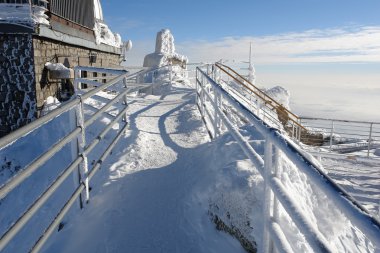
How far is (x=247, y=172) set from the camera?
12.7 ft

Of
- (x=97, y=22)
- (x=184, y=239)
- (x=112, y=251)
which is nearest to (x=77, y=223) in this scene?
(x=112, y=251)

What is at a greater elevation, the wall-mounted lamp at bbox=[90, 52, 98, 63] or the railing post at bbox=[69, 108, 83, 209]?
the wall-mounted lamp at bbox=[90, 52, 98, 63]

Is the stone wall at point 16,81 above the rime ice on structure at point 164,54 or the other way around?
the other way around

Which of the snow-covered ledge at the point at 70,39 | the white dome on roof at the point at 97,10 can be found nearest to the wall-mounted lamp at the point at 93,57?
the snow-covered ledge at the point at 70,39

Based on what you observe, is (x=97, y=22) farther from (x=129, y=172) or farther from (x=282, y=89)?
(x=282, y=89)

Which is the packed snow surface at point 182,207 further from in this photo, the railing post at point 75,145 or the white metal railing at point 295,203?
the railing post at point 75,145

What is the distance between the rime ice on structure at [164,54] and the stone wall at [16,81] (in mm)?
21443

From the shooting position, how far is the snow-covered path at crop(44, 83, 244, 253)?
3.64 metres

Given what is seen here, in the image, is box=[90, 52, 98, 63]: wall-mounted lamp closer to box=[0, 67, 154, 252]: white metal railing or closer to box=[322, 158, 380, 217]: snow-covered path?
box=[322, 158, 380, 217]: snow-covered path

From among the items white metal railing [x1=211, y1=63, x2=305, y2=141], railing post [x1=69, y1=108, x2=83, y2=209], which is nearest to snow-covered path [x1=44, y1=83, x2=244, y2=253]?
railing post [x1=69, y1=108, x2=83, y2=209]

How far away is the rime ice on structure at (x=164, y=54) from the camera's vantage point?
106 feet

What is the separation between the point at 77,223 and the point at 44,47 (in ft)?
27.7

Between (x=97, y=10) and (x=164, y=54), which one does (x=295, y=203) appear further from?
(x=164, y=54)

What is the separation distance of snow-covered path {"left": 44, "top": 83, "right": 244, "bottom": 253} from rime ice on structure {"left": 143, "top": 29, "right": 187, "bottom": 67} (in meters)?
25.9
